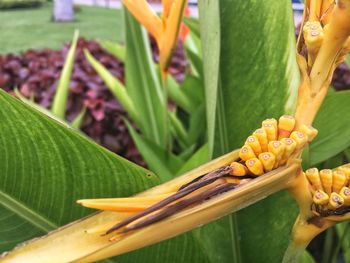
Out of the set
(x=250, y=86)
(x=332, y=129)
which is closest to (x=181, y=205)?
(x=250, y=86)

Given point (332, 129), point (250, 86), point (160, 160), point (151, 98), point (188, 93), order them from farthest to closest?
1. point (188, 93)
2. point (151, 98)
3. point (160, 160)
4. point (332, 129)
5. point (250, 86)

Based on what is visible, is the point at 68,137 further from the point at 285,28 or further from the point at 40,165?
the point at 285,28

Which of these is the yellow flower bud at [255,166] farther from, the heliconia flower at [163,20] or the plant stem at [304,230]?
the heliconia flower at [163,20]

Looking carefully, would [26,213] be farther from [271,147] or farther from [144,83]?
[144,83]

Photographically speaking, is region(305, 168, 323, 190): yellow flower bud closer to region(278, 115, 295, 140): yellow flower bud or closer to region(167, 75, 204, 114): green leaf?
region(278, 115, 295, 140): yellow flower bud

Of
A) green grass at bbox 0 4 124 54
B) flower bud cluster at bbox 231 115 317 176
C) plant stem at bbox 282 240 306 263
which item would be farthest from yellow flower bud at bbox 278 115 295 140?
green grass at bbox 0 4 124 54

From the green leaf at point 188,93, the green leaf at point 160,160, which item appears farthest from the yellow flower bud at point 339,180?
the green leaf at point 188,93

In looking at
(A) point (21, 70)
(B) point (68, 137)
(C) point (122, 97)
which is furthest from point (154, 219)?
(A) point (21, 70)
